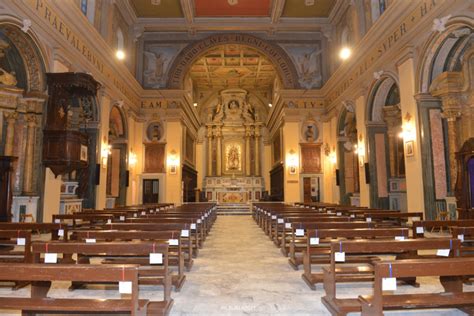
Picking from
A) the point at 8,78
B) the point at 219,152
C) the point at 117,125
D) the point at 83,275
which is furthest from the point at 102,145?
the point at 219,152

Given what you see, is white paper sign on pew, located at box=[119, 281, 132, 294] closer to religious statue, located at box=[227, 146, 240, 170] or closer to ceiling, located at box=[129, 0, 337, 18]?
ceiling, located at box=[129, 0, 337, 18]

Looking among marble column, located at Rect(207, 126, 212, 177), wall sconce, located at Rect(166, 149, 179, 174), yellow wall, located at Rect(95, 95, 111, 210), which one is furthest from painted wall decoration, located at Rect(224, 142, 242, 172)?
yellow wall, located at Rect(95, 95, 111, 210)

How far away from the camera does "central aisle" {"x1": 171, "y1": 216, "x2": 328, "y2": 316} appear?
3234 millimetres

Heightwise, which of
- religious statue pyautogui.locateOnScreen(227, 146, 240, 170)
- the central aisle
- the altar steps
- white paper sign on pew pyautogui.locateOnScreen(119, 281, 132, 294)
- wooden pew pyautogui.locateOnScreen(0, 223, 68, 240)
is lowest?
the central aisle

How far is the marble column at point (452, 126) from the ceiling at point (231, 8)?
28.9ft

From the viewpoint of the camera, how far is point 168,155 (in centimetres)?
1733

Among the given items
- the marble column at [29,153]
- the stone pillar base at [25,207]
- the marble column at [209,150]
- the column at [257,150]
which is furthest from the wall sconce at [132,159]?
the column at [257,150]

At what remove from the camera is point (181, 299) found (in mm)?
3562

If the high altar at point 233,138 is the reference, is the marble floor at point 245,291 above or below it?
below

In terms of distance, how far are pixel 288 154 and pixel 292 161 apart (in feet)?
1.30

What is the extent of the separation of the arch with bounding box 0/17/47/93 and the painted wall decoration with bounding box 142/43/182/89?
941cm

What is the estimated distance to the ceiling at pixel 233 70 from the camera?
20.6 metres

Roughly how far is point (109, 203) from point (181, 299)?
11.6m

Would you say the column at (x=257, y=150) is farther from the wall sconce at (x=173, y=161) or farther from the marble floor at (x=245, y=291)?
the marble floor at (x=245, y=291)
